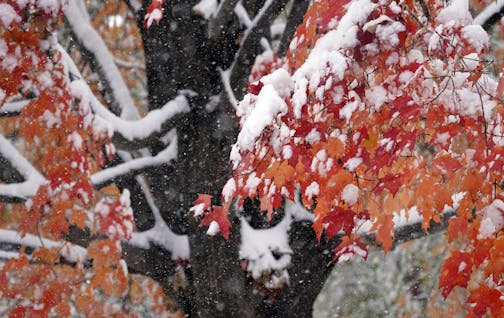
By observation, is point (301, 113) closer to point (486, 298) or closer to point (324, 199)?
point (324, 199)

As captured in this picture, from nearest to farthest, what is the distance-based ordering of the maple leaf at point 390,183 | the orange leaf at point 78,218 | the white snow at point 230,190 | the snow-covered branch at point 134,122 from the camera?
the maple leaf at point 390,183 < the white snow at point 230,190 < the snow-covered branch at point 134,122 < the orange leaf at point 78,218

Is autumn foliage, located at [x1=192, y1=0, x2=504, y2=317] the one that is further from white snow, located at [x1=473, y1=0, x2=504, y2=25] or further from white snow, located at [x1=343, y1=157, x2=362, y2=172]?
white snow, located at [x1=473, y1=0, x2=504, y2=25]

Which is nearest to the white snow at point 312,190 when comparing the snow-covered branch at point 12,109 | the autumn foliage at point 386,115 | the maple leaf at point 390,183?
the autumn foliage at point 386,115

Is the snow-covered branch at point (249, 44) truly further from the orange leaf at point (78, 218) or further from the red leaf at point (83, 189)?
the orange leaf at point (78, 218)

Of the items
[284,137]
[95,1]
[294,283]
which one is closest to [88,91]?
[284,137]

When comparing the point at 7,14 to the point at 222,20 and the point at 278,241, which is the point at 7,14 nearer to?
the point at 222,20

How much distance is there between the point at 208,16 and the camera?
414cm

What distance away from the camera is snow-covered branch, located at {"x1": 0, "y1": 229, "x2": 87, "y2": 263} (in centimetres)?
433

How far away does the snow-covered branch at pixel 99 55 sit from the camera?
13.1 ft

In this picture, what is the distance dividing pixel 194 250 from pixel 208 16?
66.4 inches

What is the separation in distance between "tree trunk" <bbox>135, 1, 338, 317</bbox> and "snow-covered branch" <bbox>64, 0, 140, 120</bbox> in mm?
385

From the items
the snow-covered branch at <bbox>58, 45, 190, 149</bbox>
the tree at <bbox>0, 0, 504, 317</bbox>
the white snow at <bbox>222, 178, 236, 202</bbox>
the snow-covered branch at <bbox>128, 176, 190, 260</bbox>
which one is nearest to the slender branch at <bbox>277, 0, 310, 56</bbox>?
the tree at <bbox>0, 0, 504, 317</bbox>

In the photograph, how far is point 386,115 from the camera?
2365 mm

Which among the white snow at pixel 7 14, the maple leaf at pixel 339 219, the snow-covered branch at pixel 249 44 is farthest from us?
the snow-covered branch at pixel 249 44
